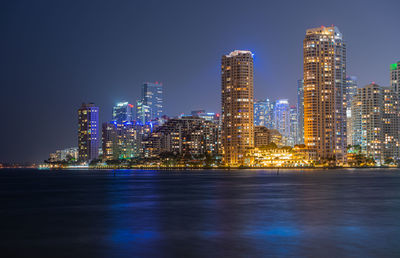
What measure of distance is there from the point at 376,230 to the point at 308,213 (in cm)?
1063

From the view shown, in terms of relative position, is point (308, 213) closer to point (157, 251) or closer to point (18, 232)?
point (157, 251)

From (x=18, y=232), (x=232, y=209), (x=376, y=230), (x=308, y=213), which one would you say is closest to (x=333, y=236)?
(x=376, y=230)

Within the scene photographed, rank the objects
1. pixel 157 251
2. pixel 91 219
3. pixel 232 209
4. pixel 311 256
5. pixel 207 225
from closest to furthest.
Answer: pixel 311 256
pixel 157 251
pixel 207 225
pixel 91 219
pixel 232 209

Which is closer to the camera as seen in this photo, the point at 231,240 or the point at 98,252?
the point at 98,252

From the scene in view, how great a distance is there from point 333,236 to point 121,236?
14.3 meters

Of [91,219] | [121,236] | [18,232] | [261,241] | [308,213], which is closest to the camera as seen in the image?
[261,241]

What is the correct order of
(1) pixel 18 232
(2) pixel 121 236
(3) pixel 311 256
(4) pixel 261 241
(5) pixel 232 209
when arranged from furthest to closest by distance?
(5) pixel 232 209
(1) pixel 18 232
(2) pixel 121 236
(4) pixel 261 241
(3) pixel 311 256

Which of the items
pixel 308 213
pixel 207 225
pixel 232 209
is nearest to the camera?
pixel 207 225

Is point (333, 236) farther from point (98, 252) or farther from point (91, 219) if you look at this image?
point (91, 219)

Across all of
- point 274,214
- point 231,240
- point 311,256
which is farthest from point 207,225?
point 311,256

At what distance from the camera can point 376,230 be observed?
33000 millimetres

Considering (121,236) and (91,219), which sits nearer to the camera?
(121,236)

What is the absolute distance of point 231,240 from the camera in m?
28.8

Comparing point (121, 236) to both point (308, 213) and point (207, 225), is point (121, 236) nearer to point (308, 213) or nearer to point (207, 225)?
point (207, 225)
